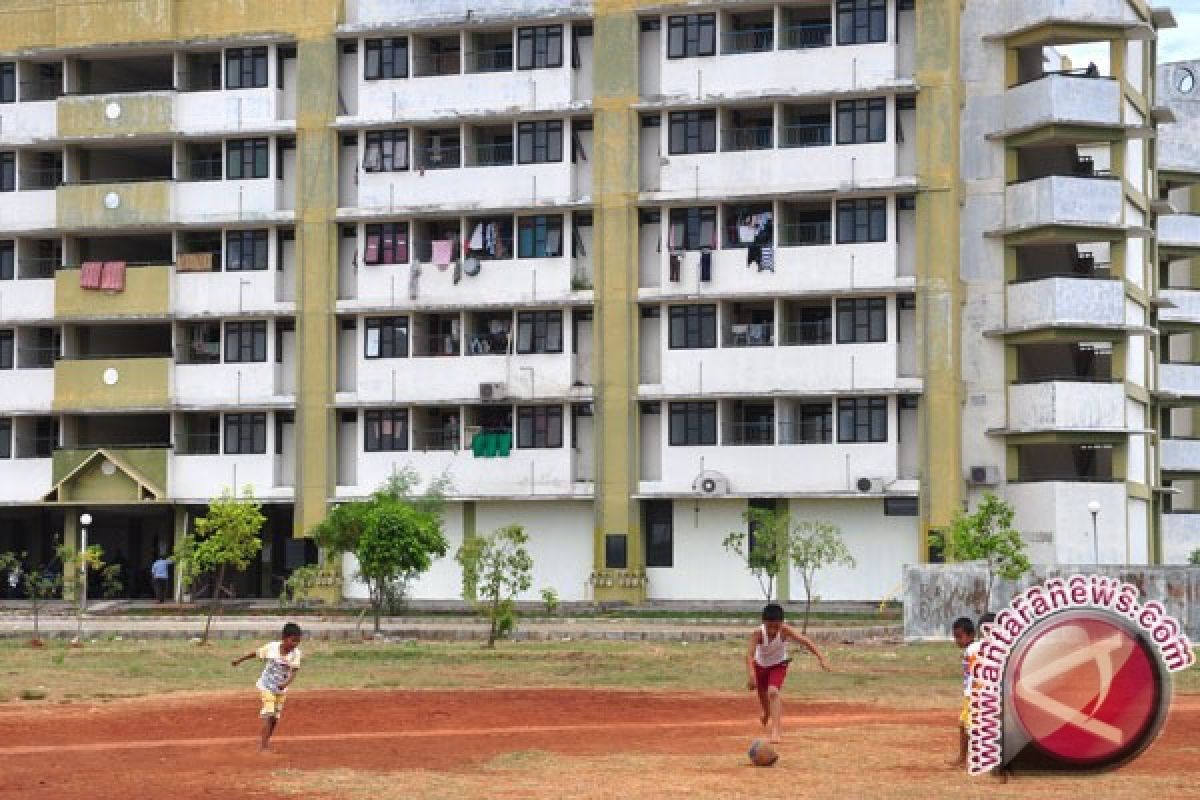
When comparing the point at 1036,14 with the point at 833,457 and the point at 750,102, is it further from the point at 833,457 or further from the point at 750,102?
the point at 833,457

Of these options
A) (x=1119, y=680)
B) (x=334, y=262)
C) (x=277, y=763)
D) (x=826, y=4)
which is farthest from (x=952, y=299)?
(x=1119, y=680)

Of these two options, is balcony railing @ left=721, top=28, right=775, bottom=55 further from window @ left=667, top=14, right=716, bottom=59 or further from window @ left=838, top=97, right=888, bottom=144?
window @ left=838, top=97, right=888, bottom=144

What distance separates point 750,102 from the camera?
67.8m

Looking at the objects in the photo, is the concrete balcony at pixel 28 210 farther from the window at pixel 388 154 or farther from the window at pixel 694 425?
the window at pixel 694 425

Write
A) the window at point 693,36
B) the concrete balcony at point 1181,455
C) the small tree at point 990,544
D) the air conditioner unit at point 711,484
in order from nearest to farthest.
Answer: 1. the small tree at point 990,544
2. the air conditioner unit at point 711,484
3. the window at point 693,36
4. the concrete balcony at point 1181,455

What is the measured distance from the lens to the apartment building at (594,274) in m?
66.8

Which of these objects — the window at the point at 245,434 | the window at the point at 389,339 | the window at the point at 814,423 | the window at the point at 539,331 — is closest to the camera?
the window at the point at 814,423

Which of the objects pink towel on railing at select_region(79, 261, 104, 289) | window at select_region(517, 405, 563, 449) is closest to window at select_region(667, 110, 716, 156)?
window at select_region(517, 405, 563, 449)

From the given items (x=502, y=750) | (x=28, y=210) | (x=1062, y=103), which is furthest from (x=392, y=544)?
(x=502, y=750)

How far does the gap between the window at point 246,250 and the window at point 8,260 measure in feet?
26.5

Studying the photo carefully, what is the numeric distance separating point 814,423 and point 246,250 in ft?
63.7

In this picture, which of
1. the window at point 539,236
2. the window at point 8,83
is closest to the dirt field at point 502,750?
A: the window at point 539,236

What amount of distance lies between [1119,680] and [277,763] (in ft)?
46.8

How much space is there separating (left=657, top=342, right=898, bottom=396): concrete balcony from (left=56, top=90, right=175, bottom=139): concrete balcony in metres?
18.8
